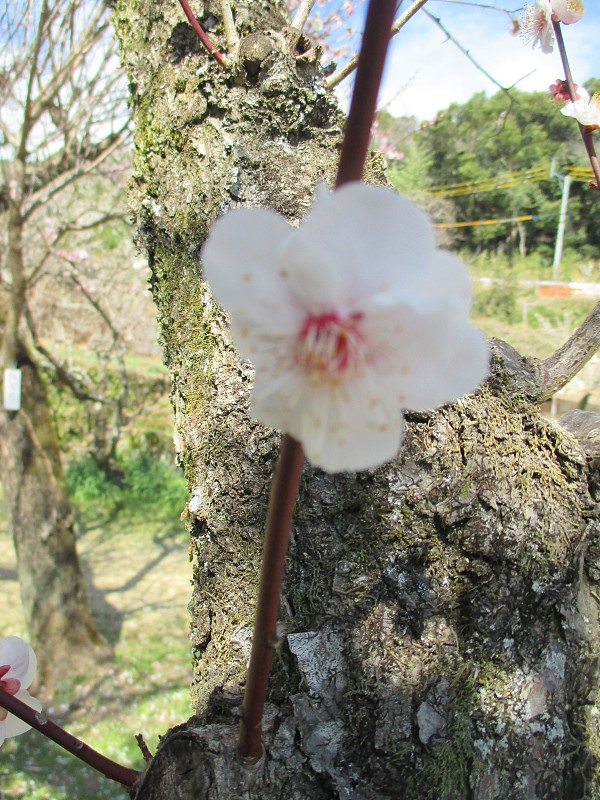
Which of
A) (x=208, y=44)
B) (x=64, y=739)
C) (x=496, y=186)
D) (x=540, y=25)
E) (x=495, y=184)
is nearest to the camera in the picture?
(x=64, y=739)

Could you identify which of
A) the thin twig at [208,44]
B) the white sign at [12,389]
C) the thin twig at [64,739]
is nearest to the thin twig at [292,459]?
the thin twig at [64,739]

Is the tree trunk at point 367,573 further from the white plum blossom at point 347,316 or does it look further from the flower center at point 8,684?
the white plum blossom at point 347,316

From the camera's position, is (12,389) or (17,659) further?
(12,389)

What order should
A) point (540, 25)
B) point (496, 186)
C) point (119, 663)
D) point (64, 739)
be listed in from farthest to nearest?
point (496, 186)
point (119, 663)
point (540, 25)
point (64, 739)

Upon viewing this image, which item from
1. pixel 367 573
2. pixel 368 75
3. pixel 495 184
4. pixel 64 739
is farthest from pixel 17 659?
pixel 495 184

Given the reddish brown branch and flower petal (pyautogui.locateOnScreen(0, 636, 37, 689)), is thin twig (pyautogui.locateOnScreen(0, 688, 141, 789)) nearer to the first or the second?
flower petal (pyautogui.locateOnScreen(0, 636, 37, 689))

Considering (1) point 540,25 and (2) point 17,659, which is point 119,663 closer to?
(2) point 17,659
